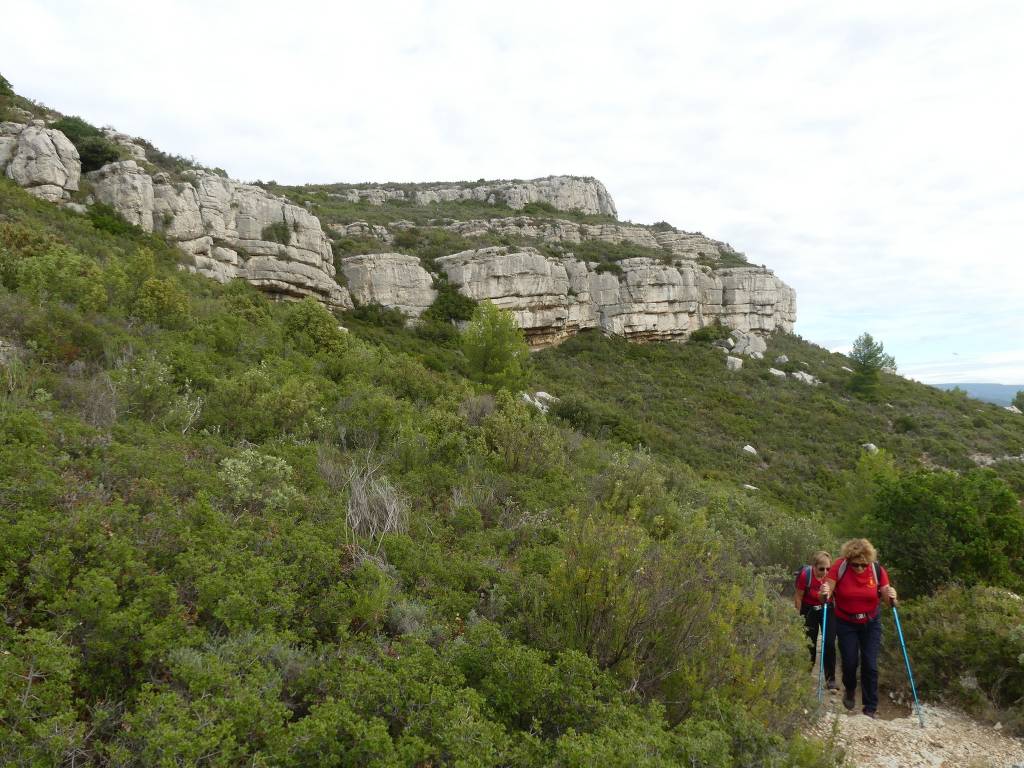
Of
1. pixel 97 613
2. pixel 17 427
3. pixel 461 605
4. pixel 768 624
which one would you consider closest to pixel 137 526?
pixel 97 613

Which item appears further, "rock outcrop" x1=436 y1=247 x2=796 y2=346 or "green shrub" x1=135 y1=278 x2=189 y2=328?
"rock outcrop" x1=436 y1=247 x2=796 y2=346

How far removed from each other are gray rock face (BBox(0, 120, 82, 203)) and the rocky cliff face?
2980 cm

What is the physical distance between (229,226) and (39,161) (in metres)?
6.31

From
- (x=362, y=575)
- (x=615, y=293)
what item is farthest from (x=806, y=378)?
(x=362, y=575)

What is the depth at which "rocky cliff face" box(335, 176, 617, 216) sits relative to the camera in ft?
163

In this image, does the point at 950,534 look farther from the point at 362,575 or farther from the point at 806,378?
the point at 806,378

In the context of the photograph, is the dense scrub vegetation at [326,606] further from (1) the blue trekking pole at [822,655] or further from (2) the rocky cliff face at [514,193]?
(2) the rocky cliff face at [514,193]

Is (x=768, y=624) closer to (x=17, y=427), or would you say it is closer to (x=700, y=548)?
(x=700, y=548)

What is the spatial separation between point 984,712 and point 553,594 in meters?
3.86

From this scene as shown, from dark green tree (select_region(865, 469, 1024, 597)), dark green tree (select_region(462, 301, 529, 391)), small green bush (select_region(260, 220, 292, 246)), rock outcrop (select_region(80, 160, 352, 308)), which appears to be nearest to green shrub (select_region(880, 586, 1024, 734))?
dark green tree (select_region(865, 469, 1024, 597))

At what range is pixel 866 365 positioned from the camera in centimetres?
3084

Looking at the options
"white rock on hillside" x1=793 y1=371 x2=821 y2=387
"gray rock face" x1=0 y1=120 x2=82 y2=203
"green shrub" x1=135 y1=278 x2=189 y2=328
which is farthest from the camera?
"white rock on hillside" x1=793 y1=371 x2=821 y2=387

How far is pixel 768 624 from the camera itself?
3.78m

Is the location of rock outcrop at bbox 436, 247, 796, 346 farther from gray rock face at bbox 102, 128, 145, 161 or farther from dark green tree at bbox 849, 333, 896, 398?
gray rock face at bbox 102, 128, 145, 161
